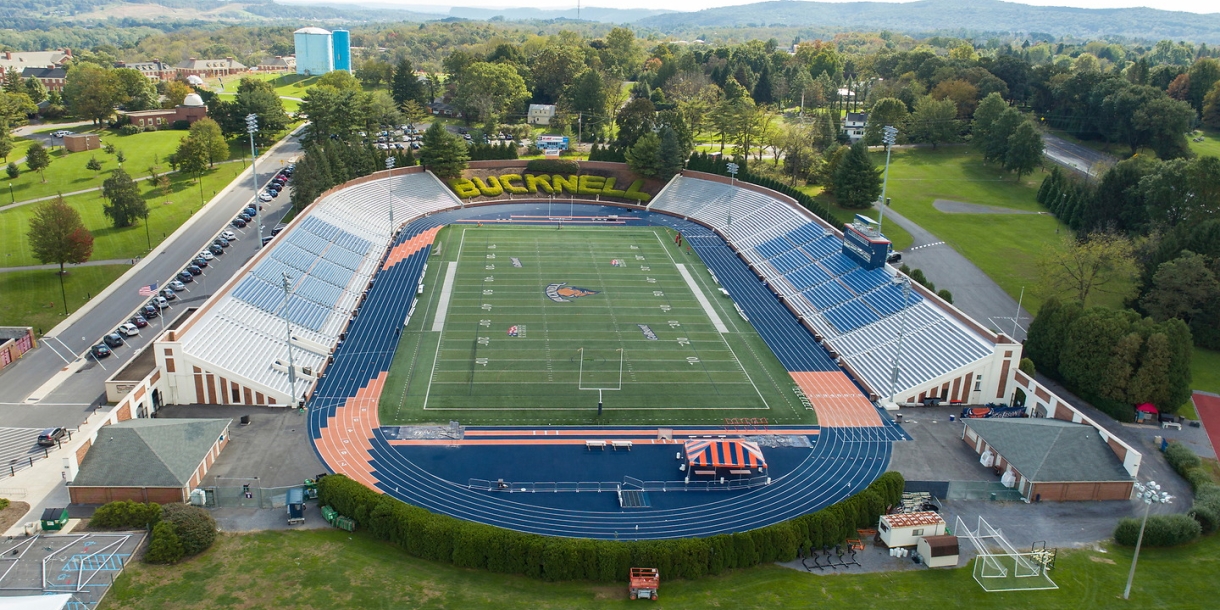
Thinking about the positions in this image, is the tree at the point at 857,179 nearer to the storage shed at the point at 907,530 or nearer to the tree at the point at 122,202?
the storage shed at the point at 907,530

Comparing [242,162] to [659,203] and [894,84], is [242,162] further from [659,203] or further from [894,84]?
[894,84]

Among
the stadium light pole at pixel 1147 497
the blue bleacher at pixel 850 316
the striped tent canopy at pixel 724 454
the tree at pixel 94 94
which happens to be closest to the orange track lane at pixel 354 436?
the striped tent canopy at pixel 724 454

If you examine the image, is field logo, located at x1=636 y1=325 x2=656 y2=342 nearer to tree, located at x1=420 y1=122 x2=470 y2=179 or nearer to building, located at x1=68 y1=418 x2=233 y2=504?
building, located at x1=68 y1=418 x2=233 y2=504

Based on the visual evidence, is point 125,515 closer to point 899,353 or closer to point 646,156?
point 899,353

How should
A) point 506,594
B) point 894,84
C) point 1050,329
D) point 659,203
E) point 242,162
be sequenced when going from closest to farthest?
point 506,594 → point 1050,329 → point 659,203 → point 242,162 → point 894,84

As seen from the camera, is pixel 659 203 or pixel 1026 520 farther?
pixel 659 203

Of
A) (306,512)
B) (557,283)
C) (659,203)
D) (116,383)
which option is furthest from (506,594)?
(659,203)
